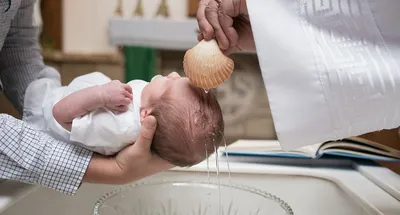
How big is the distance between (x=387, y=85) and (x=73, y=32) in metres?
1.69

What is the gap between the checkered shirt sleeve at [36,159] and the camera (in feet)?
2.13

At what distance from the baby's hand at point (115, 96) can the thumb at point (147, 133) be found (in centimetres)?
5

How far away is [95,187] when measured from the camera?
822 mm

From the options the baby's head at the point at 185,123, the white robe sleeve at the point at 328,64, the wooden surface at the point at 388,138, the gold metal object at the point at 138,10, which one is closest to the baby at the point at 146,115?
the baby's head at the point at 185,123

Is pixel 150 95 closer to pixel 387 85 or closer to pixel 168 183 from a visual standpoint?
pixel 168 183

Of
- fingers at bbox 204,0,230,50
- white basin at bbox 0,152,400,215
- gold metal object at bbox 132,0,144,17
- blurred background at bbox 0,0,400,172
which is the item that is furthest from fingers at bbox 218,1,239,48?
gold metal object at bbox 132,0,144,17

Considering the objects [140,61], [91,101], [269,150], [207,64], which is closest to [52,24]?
[140,61]

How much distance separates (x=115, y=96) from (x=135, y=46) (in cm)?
136

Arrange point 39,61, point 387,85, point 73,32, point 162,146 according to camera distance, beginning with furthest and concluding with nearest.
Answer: point 73,32
point 39,61
point 162,146
point 387,85

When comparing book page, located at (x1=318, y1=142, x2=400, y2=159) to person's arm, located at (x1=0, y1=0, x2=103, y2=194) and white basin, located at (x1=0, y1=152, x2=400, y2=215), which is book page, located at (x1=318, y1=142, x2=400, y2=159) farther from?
person's arm, located at (x1=0, y1=0, x2=103, y2=194)

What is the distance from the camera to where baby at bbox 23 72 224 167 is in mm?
658

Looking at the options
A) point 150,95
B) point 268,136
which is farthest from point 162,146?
point 268,136

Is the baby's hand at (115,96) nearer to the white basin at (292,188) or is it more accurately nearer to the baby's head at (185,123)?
the baby's head at (185,123)

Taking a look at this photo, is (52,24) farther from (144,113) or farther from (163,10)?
(144,113)
